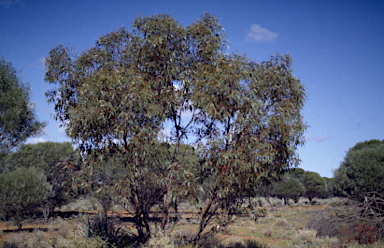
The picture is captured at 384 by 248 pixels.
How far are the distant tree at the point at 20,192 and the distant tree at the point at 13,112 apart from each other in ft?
35.1

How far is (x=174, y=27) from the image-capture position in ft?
33.7

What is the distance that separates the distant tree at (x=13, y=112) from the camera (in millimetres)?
11203

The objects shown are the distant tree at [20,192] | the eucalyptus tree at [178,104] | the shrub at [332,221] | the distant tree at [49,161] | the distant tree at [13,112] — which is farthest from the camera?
the distant tree at [49,161]

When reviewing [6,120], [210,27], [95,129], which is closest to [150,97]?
[95,129]

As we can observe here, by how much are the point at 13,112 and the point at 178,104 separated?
6821 mm

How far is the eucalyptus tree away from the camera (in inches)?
344

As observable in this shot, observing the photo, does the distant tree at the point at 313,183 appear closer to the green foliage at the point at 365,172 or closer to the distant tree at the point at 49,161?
the green foliage at the point at 365,172

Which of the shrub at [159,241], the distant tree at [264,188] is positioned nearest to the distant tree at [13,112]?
the shrub at [159,241]

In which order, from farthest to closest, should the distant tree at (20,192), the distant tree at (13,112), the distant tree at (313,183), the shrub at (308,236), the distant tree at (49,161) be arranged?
1. the distant tree at (313,183)
2. the distant tree at (49,161)
3. the distant tree at (20,192)
4. the shrub at (308,236)
5. the distant tree at (13,112)

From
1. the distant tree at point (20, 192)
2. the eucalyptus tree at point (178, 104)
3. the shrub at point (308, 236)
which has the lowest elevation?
the shrub at point (308, 236)

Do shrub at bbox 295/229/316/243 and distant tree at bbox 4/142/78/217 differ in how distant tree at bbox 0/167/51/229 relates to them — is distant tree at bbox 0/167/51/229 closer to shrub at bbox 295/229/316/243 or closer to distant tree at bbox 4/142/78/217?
distant tree at bbox 4/142/78/217

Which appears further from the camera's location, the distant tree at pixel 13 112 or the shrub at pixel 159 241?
the distant tree at pixel 13 112

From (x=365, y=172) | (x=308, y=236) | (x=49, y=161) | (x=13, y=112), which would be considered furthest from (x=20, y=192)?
(x=365, y=172)

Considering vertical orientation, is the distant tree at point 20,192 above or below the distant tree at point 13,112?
below
